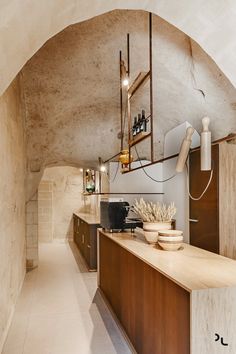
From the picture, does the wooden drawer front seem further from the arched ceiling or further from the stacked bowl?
the arched ceiling

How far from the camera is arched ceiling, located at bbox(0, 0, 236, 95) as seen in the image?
135 centimetres

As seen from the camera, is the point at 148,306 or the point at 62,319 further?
the point at 62,319

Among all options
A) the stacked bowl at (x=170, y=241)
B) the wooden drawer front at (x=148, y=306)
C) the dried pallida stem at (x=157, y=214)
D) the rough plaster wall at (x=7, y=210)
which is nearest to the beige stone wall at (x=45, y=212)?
the rough plaster wall at (x=7, y=210)

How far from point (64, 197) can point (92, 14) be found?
7728 mm

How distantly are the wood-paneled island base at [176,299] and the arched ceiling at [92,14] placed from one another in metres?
1.16

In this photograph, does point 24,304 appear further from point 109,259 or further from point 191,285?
point 191,285

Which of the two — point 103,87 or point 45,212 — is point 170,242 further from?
point 45,212

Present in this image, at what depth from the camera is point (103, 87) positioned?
457 centimetres

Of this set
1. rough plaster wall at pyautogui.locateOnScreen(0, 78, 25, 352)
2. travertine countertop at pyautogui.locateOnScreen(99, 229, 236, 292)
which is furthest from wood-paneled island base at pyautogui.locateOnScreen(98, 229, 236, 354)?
rough plaster wall at pyautogui.locateOnScreen(0, 78, 25, 352)

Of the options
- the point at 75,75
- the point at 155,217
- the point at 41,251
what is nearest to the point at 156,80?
the point at 75,75

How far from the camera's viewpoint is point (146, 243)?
8.83 feet

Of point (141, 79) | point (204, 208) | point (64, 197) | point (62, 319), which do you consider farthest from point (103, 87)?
point (64, 197)

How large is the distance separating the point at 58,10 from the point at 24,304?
333 cm

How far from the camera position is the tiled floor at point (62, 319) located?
260 centimetres
